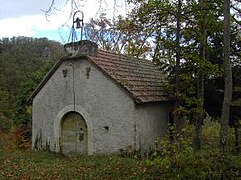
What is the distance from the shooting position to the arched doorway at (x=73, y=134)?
60.5ft

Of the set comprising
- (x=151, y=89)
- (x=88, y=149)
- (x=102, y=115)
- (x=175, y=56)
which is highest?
(x=175, y=56)

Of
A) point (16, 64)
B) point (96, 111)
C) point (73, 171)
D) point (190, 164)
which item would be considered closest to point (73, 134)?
point (96, 111)

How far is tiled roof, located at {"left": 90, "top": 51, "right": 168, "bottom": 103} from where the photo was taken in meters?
16.9

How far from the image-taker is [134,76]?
18781 mm

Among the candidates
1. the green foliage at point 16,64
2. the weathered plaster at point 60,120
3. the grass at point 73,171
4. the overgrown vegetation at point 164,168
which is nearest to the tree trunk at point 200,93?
the overgrown vegetation at point 164,168

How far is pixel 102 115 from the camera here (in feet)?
57.1

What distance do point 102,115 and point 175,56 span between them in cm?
465

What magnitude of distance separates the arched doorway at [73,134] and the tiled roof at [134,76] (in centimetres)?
297

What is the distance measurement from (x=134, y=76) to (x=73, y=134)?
434 cm

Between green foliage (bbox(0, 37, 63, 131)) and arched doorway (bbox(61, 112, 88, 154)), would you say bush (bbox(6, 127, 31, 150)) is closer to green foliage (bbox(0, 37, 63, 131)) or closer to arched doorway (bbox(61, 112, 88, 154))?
arched doorway (bbox(61, 112, 88, 154))

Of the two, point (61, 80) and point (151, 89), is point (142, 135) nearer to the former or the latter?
point (151, 89)

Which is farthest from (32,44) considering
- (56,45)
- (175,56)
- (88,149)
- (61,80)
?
(175,56)

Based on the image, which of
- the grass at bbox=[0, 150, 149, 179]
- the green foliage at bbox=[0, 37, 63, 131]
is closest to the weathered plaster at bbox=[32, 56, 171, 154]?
the grass at bbox=[0, 150, 149, 179]

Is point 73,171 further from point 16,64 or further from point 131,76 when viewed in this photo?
point 16,64
